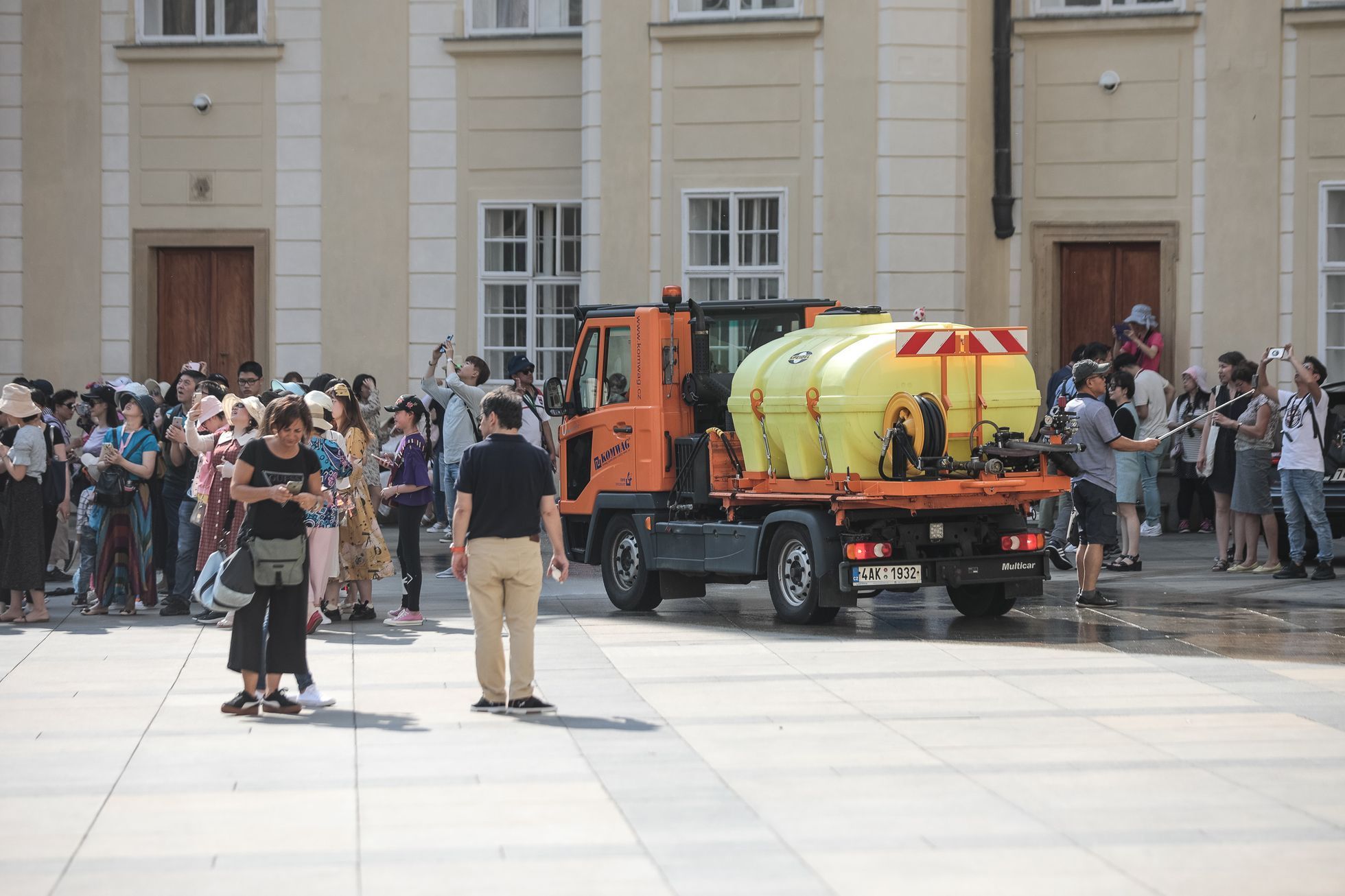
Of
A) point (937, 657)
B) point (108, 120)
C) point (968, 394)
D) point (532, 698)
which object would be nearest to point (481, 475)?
point (532, 698)

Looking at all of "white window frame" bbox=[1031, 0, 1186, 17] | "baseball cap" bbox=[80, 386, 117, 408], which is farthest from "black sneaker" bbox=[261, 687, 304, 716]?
"white window frame" bbox=[1031, 0, 1186, 17]

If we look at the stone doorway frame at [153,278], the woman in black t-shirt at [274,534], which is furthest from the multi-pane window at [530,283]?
the woman in black t-shirt at [274,534]

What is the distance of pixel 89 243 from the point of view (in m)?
22.4

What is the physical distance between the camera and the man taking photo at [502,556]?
9594mm

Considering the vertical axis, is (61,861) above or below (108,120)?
below

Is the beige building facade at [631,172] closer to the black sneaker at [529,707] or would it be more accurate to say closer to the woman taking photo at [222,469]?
the woman taking photo at [222,469]

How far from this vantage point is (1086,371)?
46.9 ft

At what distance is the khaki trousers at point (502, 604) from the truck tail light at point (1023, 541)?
4.61 meters

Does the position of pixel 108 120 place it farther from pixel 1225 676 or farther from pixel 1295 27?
pixel 1225 676

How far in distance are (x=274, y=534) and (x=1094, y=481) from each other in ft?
22.5

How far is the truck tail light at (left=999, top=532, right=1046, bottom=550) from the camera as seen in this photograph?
43.3ft

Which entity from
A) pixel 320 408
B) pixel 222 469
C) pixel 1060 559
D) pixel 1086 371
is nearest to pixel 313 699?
pixel 320 408

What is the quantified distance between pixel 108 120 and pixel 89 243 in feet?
4.83

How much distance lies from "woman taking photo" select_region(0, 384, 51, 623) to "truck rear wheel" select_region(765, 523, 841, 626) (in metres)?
5.36
